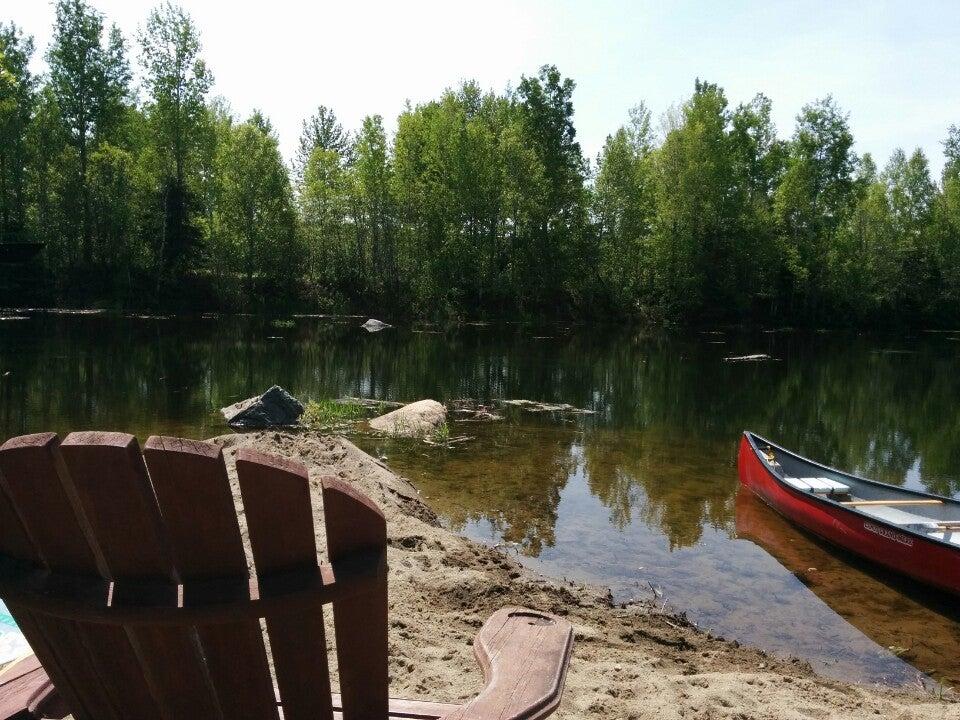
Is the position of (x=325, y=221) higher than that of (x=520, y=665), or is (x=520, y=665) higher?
(x=325, y=221)

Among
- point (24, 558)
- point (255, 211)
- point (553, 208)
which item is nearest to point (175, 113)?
point (255, 211)

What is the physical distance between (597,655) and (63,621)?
4.31 metres

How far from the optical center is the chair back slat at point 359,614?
1.57 metres

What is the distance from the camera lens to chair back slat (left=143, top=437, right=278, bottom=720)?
154cm

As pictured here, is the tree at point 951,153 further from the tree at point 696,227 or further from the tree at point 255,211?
the tree at point 255,211

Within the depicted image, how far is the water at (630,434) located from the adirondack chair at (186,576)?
5961mm

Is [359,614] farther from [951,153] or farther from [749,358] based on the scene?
[951,153]

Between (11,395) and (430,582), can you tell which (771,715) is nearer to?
(430,582)

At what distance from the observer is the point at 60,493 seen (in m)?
1.59

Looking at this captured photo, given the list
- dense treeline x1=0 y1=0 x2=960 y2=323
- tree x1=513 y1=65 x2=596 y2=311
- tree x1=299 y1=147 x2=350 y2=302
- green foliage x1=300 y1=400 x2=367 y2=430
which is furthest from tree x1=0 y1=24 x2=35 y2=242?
green foliage x1=300 y1=400 x2=367 y2=430

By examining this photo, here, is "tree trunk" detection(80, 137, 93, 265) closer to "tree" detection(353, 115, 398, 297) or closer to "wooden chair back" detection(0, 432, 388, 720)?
"tree" detection(353, 115, 398, 297)

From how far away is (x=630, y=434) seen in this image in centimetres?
1584

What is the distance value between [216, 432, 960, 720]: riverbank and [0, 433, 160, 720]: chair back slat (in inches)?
105

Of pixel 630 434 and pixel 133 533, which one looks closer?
pixel 133 533
